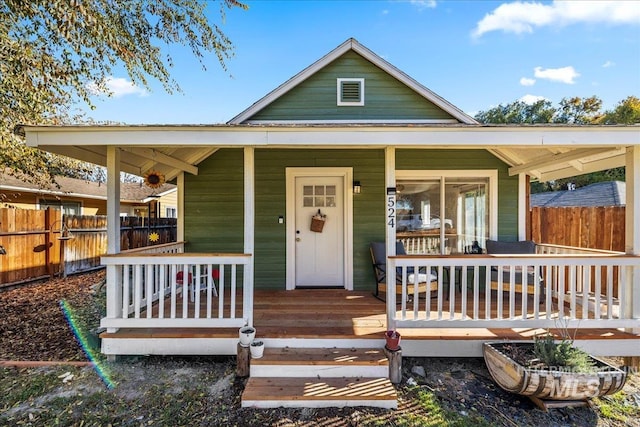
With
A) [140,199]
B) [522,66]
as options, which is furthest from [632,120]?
[140,199]

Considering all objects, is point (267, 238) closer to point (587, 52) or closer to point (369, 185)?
point (369, 185)

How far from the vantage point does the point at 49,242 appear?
7094 millimetres

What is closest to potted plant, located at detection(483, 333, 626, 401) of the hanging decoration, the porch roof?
the porch roof

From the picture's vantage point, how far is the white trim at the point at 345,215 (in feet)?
16.8

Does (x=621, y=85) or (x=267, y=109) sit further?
(x=621, y=85)

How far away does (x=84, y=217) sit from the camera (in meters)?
8.10

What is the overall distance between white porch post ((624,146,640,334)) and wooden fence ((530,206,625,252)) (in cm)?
264

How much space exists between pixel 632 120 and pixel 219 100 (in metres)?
20.6

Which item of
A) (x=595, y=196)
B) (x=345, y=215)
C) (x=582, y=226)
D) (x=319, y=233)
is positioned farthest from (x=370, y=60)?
(x=595, y=196)

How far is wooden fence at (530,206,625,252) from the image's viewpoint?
207 inches

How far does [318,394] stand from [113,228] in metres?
2.81

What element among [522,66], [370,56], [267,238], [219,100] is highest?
[522,66]

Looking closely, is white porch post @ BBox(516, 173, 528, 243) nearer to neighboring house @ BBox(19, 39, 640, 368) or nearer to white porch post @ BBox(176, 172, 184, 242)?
neighboring house @ BBox(19, 39, 640, 368)

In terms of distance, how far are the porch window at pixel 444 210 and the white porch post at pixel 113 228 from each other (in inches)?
158
